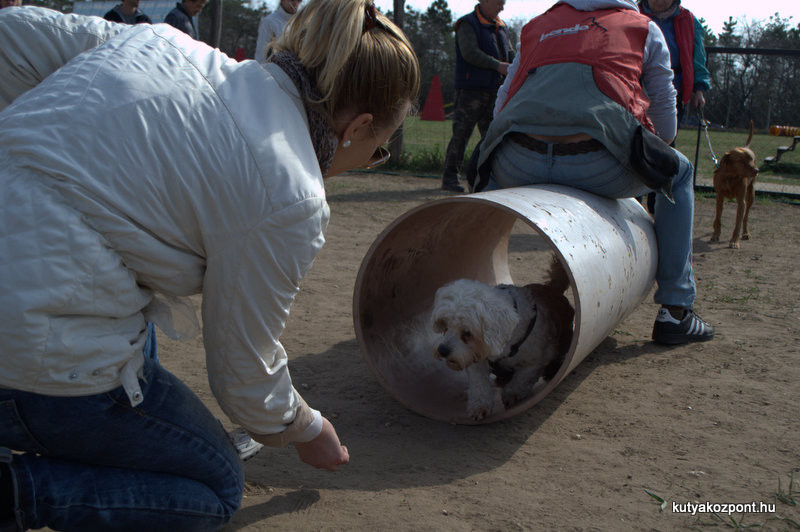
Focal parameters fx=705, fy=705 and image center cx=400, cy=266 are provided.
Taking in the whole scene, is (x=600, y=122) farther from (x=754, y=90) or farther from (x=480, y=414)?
(x=754, y=90)

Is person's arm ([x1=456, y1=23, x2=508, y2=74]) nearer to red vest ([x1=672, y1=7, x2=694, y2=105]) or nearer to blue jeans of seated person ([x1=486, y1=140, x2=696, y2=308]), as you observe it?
red vest ([x1=672, y1=7, x2=694, y2=105])

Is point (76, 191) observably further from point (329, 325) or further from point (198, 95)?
point (329, 325)

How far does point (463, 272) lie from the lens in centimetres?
457

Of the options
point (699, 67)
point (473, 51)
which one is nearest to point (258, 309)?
point (699, 67)

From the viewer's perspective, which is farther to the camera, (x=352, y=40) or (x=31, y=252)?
(x=352, y=40)

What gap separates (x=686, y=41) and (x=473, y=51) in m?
2.85

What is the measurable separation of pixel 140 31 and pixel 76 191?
0.48 m

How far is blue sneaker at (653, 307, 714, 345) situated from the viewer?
4.08 m

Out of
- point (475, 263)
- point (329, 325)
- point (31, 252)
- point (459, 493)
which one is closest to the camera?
point (31, 252)

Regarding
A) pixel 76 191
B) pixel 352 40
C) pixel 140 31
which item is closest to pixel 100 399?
pixel 76 191

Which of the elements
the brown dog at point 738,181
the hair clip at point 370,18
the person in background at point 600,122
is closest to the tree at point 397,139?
the brown dog at point 738,181

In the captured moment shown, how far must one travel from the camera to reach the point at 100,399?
5.77ft

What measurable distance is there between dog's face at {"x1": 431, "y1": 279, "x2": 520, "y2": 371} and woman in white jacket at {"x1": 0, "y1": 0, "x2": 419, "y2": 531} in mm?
1269

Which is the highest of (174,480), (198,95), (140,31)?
(140,31)
